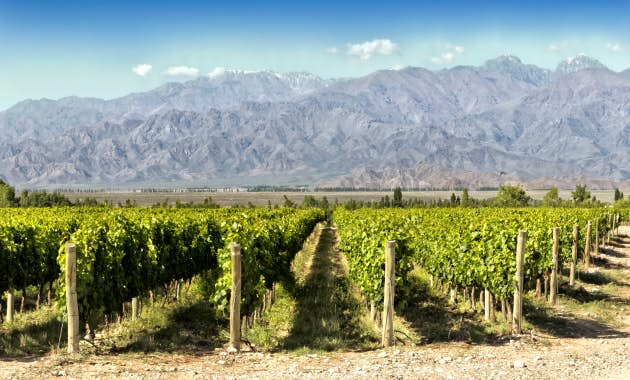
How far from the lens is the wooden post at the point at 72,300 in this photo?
11352mm

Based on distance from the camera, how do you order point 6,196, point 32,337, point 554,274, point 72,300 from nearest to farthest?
1. point 72,300
2. point 32,337
3. point 554,274
4. point 6,196

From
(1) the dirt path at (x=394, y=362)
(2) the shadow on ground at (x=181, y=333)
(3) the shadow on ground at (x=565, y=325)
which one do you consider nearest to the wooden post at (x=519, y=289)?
(1) the dirt path at (x=394, y=362)

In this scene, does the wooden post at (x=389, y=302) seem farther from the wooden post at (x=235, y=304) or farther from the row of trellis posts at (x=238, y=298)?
the wooden post at (x=235, y=304)

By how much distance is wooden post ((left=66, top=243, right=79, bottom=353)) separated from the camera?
11352 mm

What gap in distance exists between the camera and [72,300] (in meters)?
11.4

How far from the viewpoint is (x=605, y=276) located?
24.5m

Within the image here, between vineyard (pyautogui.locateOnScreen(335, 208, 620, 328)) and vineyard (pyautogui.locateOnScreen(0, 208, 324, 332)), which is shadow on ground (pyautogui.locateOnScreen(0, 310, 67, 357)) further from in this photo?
vineyard (pyautogui.locateOnScreen(335, 208, 620, 328))

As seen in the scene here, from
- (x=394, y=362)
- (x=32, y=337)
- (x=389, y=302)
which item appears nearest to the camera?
(x=394, y=362)

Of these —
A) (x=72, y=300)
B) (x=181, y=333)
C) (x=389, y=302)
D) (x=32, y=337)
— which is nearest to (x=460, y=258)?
(x=389, y=302)

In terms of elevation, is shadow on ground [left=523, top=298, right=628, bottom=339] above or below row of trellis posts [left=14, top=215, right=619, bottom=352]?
below

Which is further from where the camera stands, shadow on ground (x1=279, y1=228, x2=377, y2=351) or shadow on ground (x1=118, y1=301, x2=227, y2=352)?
shadow on ground (x1=279, y1=228, x2=377, y2=351)

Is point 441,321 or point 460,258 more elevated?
point 460,258

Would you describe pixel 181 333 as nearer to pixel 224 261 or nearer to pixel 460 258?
pixel 224 261

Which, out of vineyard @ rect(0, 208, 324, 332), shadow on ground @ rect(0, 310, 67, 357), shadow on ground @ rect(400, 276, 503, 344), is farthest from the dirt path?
vineyard @ rect(0, 208, 324, 332)
